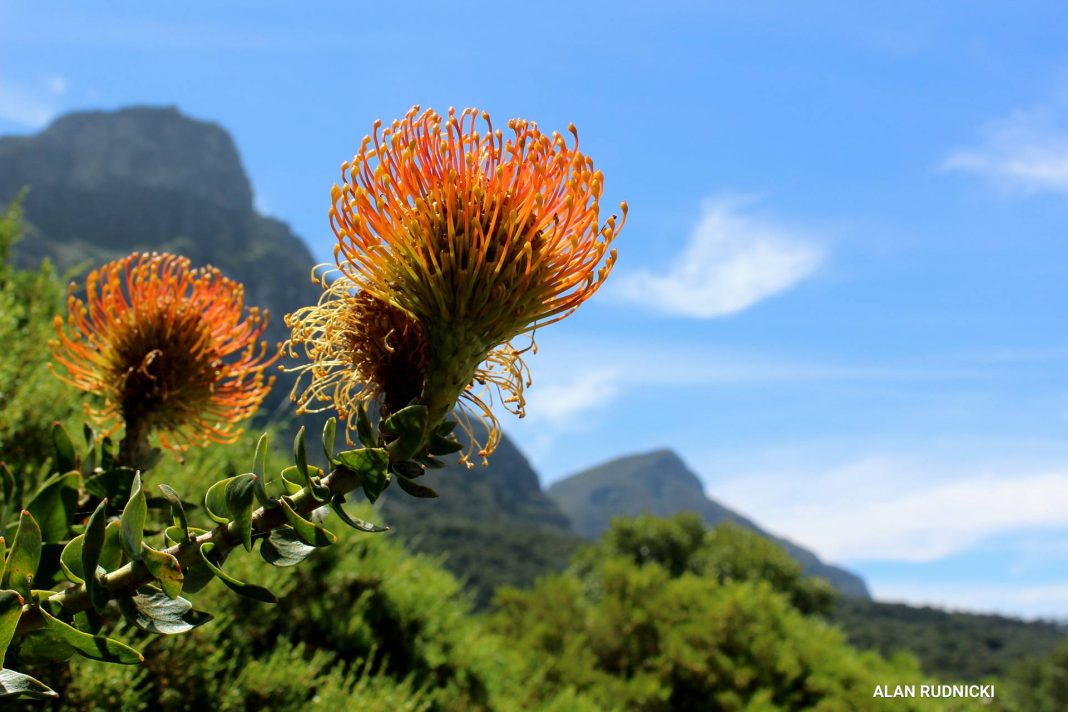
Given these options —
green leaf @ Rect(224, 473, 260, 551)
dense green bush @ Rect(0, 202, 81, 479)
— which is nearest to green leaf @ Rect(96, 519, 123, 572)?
green leaf @ Rect(224, 473, 260, 551)

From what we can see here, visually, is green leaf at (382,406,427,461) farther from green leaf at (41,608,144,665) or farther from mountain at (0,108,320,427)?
mountain at (0,108,320,427)

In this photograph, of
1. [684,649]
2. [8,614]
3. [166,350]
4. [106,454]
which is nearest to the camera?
[8,614]

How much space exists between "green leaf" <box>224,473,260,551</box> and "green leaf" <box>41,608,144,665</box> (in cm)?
27

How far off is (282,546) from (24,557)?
0.48 m

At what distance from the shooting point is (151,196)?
136375 mm

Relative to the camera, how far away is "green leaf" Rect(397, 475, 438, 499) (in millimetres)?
1310

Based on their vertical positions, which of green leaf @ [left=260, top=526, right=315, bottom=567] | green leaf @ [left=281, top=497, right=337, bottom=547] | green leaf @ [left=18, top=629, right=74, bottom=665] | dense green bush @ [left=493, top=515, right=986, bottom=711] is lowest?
dense green bush @ [left=493, top=515, right=986, bottom=711]

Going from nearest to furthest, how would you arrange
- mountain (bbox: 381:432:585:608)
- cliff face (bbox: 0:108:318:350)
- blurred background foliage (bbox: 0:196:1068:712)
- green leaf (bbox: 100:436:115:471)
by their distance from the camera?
1. green leaf (bbox: 100:436:115:471)
2. blurred background foliage (bbox: 0:196:1068:712)
3. mountain (bbox: 381:432:585:608)
4. cliff face (bbox: 0:108:318:350)

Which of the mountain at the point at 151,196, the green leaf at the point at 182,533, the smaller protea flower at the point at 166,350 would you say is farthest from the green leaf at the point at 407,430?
the mountain at the point at 151,196

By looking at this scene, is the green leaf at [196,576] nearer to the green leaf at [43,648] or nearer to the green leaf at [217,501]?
the green leaf at [217,501]

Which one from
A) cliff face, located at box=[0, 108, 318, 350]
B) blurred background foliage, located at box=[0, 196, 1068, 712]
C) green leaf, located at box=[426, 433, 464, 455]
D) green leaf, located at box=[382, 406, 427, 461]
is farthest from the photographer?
cliff face, located at box=[0, 108, 318, 350]

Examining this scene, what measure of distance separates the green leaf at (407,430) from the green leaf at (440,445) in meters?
0.08

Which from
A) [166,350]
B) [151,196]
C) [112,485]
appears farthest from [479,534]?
[151,196]

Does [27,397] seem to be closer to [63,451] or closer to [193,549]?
[63,451]
